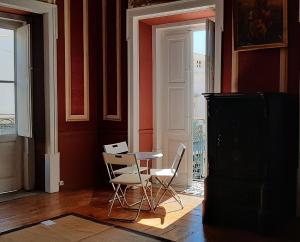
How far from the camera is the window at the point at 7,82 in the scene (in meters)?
5.32

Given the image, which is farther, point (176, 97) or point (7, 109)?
point (176, 97)

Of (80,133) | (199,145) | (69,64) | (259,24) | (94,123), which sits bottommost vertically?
(199,145)

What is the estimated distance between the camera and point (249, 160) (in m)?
3.84

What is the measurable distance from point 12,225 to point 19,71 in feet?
7.85

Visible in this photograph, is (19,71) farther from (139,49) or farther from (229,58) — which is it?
(229,58)

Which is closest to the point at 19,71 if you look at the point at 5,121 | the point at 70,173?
the point at 5,121

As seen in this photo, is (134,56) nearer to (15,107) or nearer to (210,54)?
(210,54)

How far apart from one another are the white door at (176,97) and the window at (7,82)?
2.19 metres

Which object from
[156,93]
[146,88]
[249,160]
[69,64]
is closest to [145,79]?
[146,88]

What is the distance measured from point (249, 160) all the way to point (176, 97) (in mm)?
2273

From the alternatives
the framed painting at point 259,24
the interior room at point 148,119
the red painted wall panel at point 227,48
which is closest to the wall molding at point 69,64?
the interior room at point 148,119

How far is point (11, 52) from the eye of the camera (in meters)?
5.43

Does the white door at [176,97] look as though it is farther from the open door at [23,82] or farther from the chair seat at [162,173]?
the open door at [23,82]

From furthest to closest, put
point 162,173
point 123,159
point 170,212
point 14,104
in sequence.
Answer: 1. point 14,104
2. point 162,173
3. point 170,212
4. point 123,159
